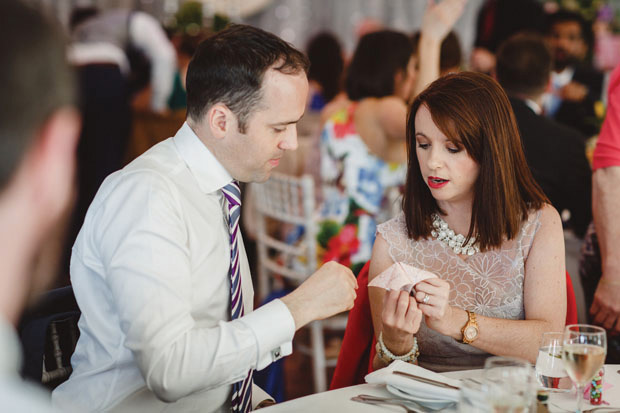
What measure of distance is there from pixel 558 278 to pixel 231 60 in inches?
40.6

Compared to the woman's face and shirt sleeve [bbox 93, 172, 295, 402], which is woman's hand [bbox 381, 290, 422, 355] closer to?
shirt sleeve [bbox 93, 172, 295, 402]

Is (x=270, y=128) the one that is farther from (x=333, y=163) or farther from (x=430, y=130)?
(x=333, y=163)

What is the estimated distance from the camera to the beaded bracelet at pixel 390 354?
5.52 feet

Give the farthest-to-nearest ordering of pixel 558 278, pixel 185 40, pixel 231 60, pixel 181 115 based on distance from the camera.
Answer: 1. pixel 185 40
2. pixel 181 115
3. pixel 558 278
4. pixel 231 60

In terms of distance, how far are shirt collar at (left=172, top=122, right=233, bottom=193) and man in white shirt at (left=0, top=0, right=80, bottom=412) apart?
2.69ft

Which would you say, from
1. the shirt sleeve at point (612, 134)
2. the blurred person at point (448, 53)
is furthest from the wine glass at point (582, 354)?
the blurred person at point (448, 53)

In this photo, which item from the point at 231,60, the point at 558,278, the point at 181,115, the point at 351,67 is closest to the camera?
the point at 231,60

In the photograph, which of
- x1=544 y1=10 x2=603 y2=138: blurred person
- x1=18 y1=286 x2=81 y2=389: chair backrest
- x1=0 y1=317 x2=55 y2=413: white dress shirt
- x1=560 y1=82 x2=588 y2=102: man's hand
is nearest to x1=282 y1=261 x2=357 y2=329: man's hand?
x1=18 y1=286 x2=81 y2=389: chair backrest

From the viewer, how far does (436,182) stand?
1.84m

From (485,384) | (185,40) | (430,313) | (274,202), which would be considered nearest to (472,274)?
(430,313)

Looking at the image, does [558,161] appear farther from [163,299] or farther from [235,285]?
[163,299]

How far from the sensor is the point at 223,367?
1314mm

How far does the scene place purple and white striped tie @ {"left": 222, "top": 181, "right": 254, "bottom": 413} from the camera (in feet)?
5.09

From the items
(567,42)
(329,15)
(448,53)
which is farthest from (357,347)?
(329,15)
